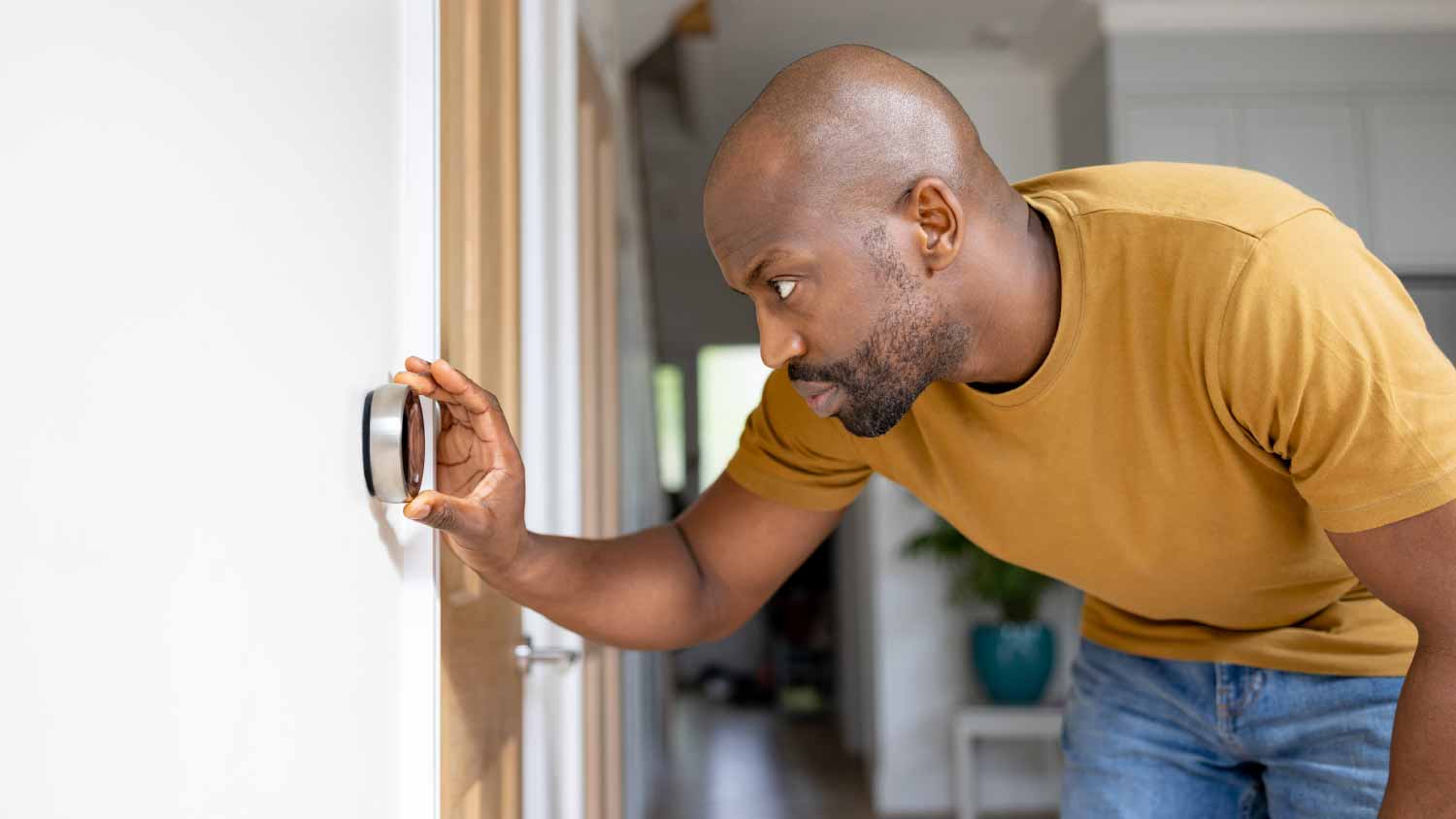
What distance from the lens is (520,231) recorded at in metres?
1.52

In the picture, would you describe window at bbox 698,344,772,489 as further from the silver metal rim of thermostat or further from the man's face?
the silver metal rim of thermostat

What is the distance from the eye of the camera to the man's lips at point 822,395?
3.58ft

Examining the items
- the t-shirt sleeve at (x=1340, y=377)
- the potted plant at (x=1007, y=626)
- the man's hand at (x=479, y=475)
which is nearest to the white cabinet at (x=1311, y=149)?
the potted plant at (x=1007, y=626)

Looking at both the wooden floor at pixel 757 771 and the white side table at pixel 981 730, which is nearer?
the white side table at pixel 981 730

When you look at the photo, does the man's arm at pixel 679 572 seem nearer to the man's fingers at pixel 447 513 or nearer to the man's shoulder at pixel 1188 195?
the man's fingers at pixel 447 513

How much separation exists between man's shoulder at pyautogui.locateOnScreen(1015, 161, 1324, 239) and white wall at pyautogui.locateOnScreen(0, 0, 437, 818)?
0.66 m

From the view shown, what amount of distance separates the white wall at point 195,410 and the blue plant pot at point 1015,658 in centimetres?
353

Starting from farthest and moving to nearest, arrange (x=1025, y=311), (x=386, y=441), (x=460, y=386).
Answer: (x=1025, y=311), (x=460, y=386), (x=386, y=441)

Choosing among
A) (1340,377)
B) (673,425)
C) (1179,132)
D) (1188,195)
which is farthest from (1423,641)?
(673,425)

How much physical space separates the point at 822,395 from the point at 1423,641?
0.51 meters

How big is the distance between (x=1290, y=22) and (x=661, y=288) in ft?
17.3

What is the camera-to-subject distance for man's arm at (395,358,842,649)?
0.97 metres

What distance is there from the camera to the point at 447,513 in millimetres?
903

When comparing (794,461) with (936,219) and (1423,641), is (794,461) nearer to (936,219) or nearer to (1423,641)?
(936,219)
